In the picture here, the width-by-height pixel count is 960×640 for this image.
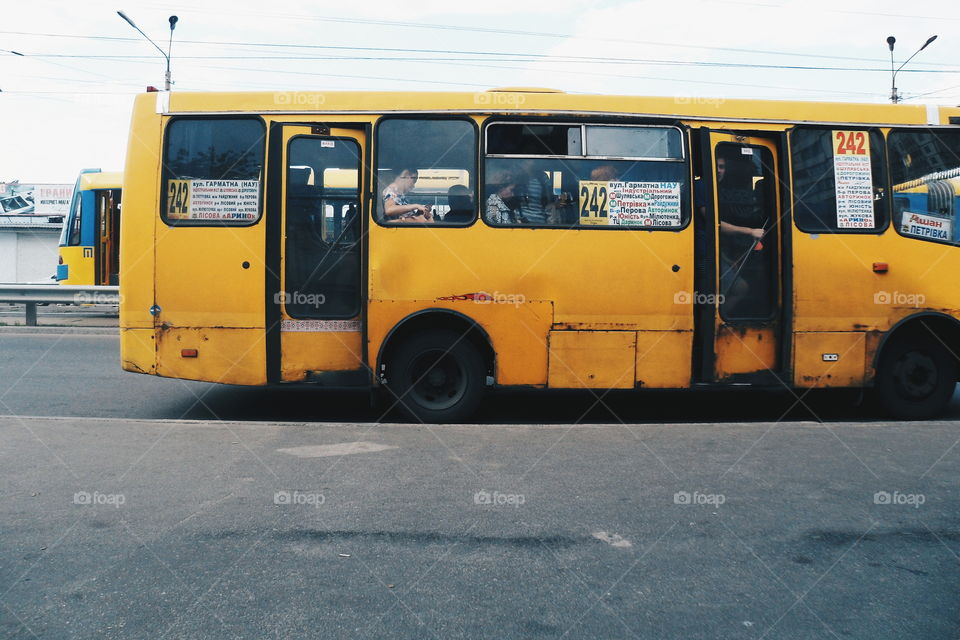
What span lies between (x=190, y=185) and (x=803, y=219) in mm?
5876

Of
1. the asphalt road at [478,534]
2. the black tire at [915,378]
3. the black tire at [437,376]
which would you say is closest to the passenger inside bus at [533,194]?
the black tire at [437,376]

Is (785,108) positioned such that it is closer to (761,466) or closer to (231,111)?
(761,466)

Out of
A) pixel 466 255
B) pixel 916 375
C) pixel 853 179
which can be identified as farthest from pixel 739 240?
pixel 466 255

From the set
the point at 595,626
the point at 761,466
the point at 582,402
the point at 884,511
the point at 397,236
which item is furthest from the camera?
the point at 582,402

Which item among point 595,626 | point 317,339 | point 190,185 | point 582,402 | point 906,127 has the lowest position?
point 595,626

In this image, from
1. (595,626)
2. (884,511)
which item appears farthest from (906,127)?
(595,626)

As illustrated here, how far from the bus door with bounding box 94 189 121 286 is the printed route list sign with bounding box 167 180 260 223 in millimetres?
11840

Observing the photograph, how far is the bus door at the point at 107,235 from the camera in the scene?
17859 millimetres

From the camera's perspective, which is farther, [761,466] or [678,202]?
[678,202]

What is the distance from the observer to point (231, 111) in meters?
7.31

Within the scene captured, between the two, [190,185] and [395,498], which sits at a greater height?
[190,185]

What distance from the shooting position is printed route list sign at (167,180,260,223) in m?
7.31

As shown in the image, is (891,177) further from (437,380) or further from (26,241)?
(26,241)

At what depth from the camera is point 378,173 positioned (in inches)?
286
